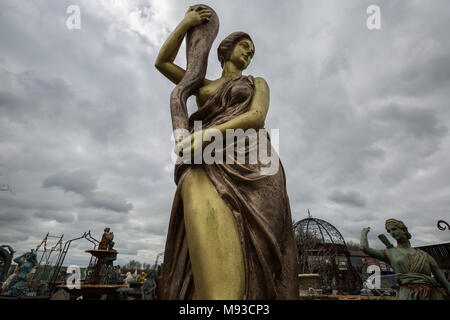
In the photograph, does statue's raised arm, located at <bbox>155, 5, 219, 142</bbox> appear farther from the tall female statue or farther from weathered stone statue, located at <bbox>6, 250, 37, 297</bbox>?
weathered stone statue, located at <bbox>6, 250, 37, 297</bbox>

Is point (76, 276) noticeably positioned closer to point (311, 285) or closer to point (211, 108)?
point (311, 285)

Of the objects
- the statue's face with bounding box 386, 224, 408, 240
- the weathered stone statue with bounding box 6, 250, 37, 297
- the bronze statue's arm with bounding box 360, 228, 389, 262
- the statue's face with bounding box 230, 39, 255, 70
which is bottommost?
the weathered stone statue with bounding box 6, 250, 37, 297

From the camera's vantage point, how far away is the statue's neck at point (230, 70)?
2.64m

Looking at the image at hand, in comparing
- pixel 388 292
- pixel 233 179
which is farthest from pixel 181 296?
pixel 388 292

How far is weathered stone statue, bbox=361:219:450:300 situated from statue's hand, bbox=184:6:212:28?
558 cm

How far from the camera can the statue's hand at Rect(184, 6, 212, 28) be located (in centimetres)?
254

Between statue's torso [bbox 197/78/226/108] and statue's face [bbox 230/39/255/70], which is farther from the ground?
statue's face [bbox 230/39/255/70]

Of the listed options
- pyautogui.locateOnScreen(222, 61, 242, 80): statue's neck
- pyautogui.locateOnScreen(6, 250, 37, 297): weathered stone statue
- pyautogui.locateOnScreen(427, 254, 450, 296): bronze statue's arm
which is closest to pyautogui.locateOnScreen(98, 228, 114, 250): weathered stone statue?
pyautogui.locateOnScreen(6, 250, 37, 297): weathered stone statue

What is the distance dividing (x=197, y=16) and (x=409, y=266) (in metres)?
6.25

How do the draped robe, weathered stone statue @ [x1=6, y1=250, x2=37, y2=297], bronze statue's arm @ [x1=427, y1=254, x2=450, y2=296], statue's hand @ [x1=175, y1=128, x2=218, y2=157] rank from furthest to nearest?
weathered stone statue @ [x1=6, y1=250, x2=37, y2=297] < bronze statue's arm @ [x1=427, y1=254, x2=450, y2=296] < statue's hand @ [x1=175, y1=128, x2=218, y2=157] < the draped robe

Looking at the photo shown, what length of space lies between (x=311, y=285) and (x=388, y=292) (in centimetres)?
605

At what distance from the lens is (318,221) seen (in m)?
19.8

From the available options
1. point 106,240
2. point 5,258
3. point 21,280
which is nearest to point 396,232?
point 106,240
